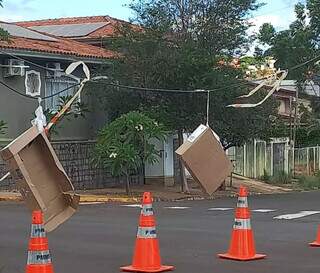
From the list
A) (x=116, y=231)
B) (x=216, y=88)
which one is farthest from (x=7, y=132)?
(x=116, y=231)

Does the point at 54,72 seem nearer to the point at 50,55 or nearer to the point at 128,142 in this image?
the point at 50,55

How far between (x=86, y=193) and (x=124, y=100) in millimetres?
3956

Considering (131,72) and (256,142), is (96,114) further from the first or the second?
(256,142)

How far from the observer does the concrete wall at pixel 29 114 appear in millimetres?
25125

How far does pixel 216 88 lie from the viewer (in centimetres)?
2498

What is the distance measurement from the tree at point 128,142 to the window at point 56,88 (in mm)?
3233

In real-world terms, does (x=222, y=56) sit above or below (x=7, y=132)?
above

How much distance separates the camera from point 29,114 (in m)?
26.0

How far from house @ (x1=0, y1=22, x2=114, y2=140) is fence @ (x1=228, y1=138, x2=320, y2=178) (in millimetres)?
10622

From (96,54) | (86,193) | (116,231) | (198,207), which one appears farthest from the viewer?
(96,54)

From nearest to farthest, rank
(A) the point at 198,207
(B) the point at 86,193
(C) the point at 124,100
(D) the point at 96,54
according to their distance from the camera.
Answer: (A) the point at 198,207, (B) the point at 86,193, (C) the point at 124,100, (D) the point at 96,54

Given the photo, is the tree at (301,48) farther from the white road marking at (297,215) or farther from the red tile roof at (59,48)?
the white road marking at (297,215)

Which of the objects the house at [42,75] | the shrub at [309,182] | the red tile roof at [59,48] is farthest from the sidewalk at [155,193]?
the red tile roof at [59,48]

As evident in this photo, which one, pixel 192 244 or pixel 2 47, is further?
pixel 2 47
